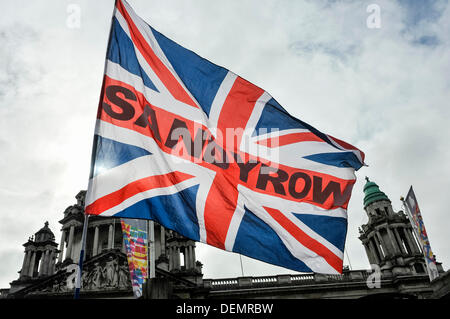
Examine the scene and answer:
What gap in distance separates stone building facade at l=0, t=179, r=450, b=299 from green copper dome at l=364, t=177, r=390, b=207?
0.14 meters

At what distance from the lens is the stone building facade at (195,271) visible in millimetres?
33312

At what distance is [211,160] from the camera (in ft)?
23.7

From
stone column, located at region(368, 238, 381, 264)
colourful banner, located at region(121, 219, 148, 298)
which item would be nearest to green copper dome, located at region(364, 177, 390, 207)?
stone column, located at region(368, 238, 381, 264)

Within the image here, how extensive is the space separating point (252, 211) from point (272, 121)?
246cm

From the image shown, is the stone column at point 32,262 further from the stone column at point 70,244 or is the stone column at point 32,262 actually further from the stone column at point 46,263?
the stone column at point 70,244

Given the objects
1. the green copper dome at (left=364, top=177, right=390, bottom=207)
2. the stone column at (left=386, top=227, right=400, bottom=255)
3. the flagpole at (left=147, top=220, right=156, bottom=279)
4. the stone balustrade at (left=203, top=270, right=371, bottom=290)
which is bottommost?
the flagpole at (left=147, top=220, right=156, bottom=279)

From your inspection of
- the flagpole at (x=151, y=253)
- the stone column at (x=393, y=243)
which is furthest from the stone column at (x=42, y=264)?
the stone column at (x=393, y=243)

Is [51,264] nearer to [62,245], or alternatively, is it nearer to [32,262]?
[32,262]

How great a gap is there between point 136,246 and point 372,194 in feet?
145

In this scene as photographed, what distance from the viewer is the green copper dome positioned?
168ft

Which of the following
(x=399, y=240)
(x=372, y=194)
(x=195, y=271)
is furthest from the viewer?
(x=372, y=194)

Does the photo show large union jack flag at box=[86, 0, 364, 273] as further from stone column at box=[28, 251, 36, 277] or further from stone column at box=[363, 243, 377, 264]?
stone column at box=[363, 243, 377, 264]

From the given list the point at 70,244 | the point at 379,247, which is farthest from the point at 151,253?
the point at 379,247
